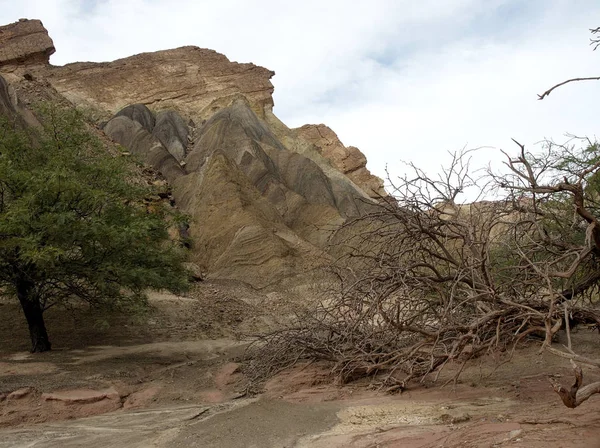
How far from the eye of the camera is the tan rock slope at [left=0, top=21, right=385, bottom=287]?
1033 inches

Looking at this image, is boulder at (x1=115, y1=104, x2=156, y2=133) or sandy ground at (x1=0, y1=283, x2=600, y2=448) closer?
sandy ground at (x1=0, y1=283, x2=600, y2=448)

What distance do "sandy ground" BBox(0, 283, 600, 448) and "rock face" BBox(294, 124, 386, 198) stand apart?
147 feet

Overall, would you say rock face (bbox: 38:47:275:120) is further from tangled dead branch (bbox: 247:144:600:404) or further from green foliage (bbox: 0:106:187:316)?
tangled dead branch (bbox: 247:144:600:404)

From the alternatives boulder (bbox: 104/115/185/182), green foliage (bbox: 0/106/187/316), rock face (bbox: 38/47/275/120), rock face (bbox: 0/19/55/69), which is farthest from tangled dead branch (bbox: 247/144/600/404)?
rock face (bbox: 0/19/55/69)

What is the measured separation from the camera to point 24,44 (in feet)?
184

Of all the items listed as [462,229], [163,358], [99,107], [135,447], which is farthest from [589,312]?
[99,107]

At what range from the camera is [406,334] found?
8.74m

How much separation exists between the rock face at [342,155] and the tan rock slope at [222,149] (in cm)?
11

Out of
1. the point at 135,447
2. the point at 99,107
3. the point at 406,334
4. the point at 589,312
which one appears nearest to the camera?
the point at 135,447

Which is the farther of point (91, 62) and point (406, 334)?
point (91, 62)

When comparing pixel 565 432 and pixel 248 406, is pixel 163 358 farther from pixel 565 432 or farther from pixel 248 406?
pixel 565 432

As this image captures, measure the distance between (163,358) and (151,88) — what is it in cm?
5145

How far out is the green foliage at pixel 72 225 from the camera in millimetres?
10859

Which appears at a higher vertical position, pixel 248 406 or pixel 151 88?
pixel 151 88
